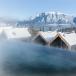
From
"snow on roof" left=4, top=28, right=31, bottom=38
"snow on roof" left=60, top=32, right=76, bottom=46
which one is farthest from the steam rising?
"snow on roof" left=4, top=28, right=31, bottom=38

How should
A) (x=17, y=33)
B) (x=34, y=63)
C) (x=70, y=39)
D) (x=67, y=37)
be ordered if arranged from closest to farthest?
(x=34, y=63) < (x=70, y=39) < (x=67, y=37) < (x=17, y=33)

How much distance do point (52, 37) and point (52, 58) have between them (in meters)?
5.53

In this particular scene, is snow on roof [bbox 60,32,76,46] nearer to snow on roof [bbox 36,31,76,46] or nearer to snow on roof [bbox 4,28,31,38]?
snow on roof [bbox 36,31,76,46]

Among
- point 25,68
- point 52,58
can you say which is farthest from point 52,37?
point 25,68

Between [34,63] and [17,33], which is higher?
[17,33]

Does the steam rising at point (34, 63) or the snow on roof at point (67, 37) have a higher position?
the snow on roof at point (67, 37)

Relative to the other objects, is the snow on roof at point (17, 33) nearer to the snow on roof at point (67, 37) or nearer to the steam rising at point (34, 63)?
the snow on roof at point (67, 37)

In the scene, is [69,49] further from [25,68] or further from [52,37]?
[25,68]

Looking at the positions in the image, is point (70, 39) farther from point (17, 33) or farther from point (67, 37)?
point (17, 33)

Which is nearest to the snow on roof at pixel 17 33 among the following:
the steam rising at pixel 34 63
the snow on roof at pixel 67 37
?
the snow on roof at pixel 67 37

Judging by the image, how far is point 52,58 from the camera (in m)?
12.4

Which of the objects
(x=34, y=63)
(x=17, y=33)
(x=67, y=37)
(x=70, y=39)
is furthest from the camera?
(x=17, y=33)

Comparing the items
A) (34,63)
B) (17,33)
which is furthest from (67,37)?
(17,33)

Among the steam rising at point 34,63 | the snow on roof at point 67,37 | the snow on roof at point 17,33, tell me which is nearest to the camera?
the steam rising at point 34,63
